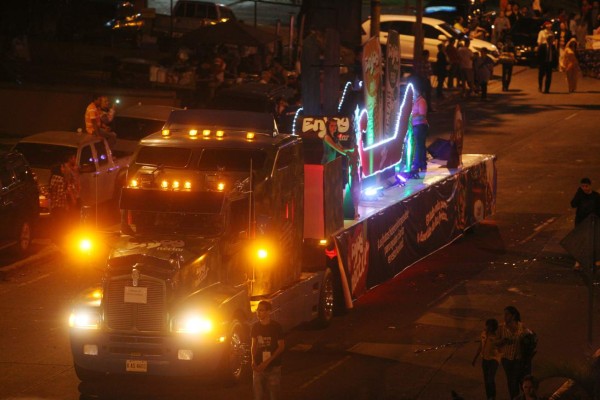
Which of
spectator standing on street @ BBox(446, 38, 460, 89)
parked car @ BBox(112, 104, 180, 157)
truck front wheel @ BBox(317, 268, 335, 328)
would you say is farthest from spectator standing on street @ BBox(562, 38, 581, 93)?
truck front wheel @ BBox(317, 268, 335, 328)

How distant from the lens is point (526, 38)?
48.4 metres

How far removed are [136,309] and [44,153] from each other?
11.3m

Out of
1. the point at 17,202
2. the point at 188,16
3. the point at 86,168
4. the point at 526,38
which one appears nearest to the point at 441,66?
the point at 526,38

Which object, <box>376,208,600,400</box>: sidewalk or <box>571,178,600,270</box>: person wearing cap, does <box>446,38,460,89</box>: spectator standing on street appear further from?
<box>571,178,600,270</box>: person wearing cap

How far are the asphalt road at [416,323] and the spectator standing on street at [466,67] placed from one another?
10.4m

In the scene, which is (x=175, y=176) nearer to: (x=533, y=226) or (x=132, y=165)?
(x=132, y=165)

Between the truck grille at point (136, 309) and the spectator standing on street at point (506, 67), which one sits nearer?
the truck grille at point (136, 309)

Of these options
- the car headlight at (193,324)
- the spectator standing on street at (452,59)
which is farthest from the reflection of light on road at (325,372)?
the spectator standing on street at (452,59)

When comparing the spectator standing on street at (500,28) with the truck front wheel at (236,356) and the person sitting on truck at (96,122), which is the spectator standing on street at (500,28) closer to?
the person sitting on truck at (96,122)

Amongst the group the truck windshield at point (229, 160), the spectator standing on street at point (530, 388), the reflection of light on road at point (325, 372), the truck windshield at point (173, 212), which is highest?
the truck windshield at point (229, 160)

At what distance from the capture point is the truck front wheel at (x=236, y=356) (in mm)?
14430

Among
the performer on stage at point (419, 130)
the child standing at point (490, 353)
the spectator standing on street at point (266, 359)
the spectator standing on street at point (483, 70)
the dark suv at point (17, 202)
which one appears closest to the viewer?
the spectator standing on street at point (266, 359)

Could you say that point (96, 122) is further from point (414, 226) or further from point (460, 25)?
point (460, 25)

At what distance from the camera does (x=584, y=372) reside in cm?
1386
